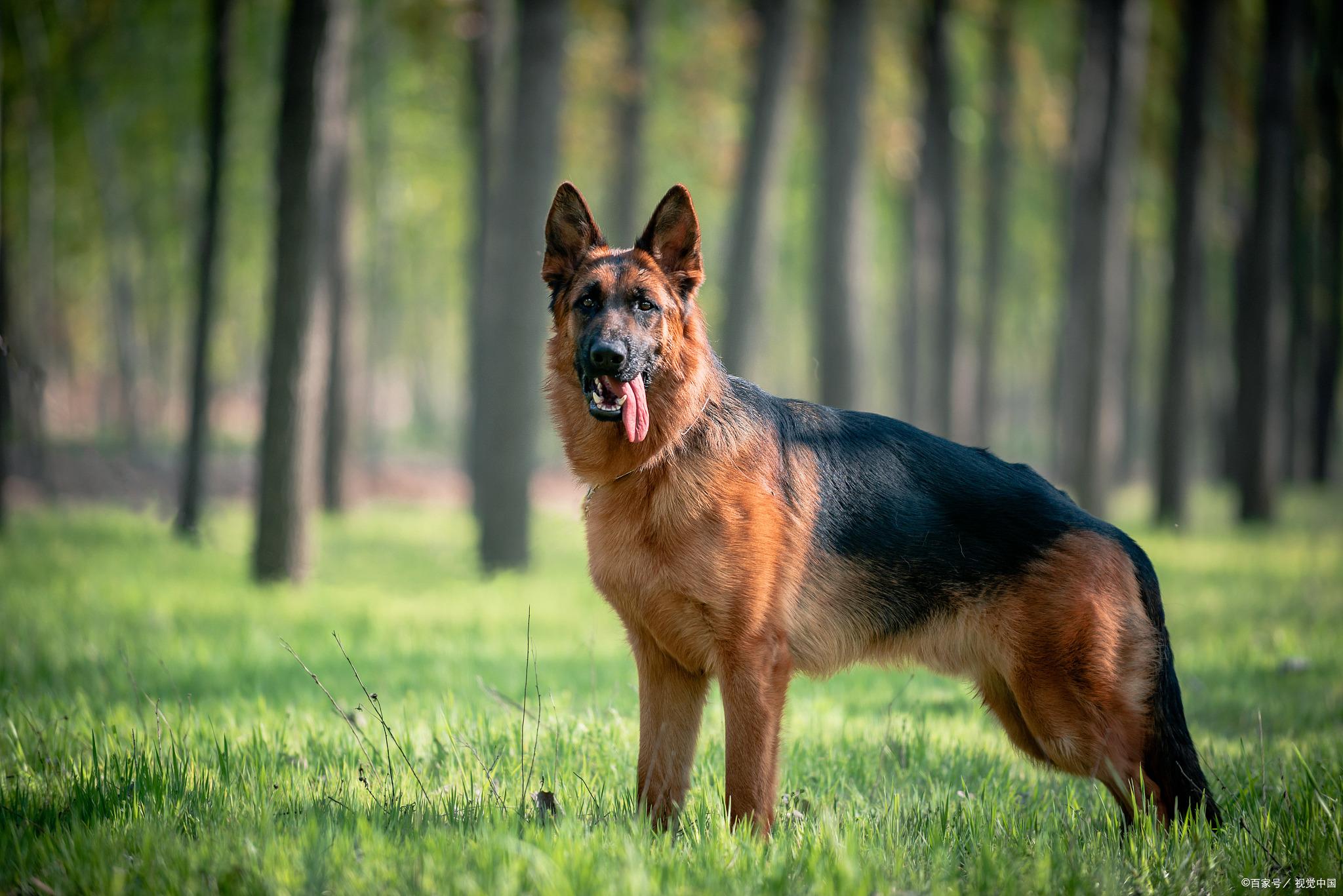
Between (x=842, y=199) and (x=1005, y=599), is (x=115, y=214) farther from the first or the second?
(x=1005, y=599)

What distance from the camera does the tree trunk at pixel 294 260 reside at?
9.45 metres

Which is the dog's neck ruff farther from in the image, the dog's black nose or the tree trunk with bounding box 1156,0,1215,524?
the tree trunk with bounding box 1156,0,1215,524

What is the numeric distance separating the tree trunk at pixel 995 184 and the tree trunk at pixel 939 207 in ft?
4.55

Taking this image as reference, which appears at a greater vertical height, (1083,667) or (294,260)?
(294,260)

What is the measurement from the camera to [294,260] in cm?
950

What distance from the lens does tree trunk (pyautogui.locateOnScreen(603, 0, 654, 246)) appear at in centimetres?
1546

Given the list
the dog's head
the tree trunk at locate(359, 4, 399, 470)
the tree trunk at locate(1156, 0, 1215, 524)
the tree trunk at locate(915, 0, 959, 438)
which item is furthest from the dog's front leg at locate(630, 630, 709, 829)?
the tree trunk at locate(359, 4, 399, 470)

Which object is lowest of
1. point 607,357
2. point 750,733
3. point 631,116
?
point 750,733

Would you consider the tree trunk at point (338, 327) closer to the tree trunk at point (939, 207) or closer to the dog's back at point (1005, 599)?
the dog's back at point (1005, 599)

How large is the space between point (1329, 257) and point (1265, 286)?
8.82 m

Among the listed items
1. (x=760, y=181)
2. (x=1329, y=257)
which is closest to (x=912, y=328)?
(x=760, y=181)

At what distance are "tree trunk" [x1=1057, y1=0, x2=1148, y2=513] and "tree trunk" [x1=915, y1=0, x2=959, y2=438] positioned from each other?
260cm

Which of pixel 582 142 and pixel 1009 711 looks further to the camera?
pixel 582 142

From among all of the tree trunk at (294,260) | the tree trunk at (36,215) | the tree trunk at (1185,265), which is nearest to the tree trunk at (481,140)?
the tree trunk at (294,260)
